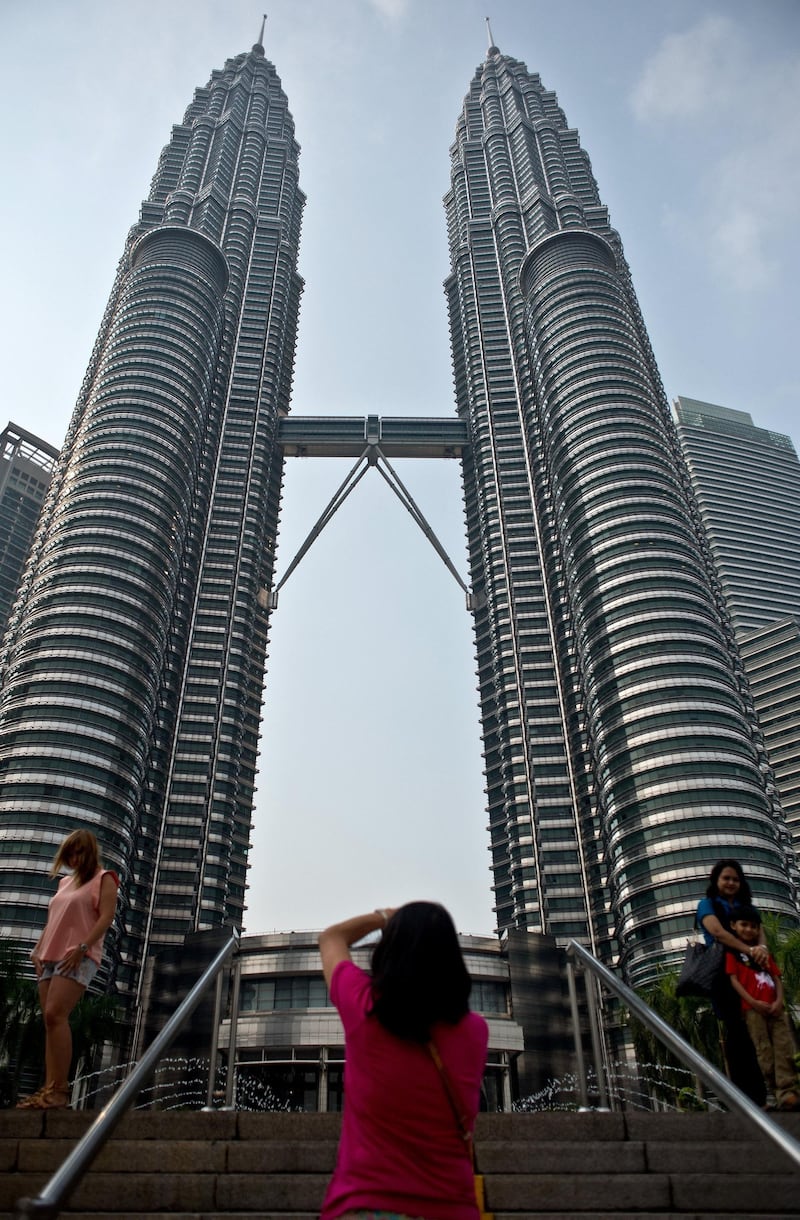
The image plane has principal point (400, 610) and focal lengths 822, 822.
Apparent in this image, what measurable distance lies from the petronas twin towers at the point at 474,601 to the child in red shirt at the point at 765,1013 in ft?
221

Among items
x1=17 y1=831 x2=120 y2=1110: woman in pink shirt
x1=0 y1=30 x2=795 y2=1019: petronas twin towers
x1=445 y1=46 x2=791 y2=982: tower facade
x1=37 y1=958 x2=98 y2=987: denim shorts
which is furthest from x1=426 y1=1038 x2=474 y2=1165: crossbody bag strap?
x1=445 y1=46 x2=791 y2=982: tower facade

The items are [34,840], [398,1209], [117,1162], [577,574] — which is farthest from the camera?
[577,574]

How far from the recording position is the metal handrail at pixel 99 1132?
10.00 feet

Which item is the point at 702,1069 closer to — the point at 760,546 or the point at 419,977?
the point at 419,977

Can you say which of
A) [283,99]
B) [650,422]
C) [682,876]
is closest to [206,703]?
[682,876]

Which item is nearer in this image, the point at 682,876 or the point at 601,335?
the point at 682,876

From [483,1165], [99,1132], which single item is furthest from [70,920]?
[483,1165]

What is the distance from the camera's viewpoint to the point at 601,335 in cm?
10381

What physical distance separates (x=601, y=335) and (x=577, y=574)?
3370 centimetres

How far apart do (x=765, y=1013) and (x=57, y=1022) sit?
590cm

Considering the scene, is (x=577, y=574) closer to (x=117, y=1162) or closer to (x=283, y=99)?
(x=117, y=1162)

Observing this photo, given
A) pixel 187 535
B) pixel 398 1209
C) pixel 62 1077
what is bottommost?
pixel 398 1209

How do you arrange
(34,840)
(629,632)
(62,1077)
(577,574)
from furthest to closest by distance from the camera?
(577,574)
(629,632)
(34,840)
(62,1077)

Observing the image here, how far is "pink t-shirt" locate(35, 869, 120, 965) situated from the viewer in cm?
657
